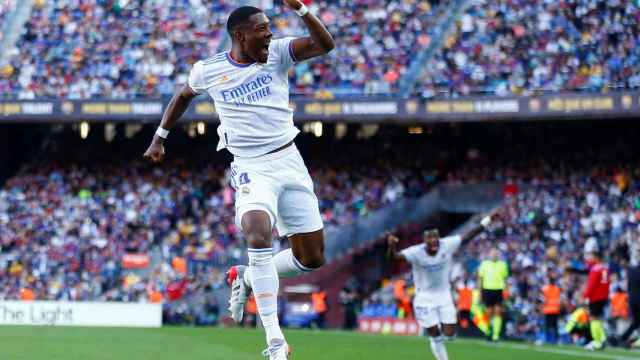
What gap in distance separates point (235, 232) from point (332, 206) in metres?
2.75

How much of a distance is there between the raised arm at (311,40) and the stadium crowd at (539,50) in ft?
66.3

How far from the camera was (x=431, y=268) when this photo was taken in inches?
666

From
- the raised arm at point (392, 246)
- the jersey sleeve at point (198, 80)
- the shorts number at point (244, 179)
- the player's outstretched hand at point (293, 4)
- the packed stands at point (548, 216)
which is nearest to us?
the player's outstretched hand at point (293, 4)

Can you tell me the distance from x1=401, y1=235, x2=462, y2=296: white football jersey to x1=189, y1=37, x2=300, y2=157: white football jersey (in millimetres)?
7065

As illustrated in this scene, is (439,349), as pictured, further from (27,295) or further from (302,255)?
(27,295)

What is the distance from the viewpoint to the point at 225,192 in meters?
33.5

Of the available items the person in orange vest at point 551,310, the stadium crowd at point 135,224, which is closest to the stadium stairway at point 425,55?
the stadium crowd at point 135,224

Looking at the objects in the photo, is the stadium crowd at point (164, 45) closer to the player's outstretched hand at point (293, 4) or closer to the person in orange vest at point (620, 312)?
the person in orange vest at point (620, 312)

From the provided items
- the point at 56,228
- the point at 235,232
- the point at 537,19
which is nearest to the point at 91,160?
the point at 56,228

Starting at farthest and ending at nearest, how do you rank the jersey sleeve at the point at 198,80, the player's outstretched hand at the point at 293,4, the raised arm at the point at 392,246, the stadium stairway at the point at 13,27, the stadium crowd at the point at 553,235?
the stadium stairway at the point at 13,27 < the stadium crowd at the point at 553,235 < the raised arm at the point at 392,246 < the jersey sleeve at the point at 198,80 < the player's outstretched hand at the point at 293,4

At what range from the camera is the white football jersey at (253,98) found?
9961mm

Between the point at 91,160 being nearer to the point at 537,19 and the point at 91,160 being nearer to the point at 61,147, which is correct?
the point at 61,147

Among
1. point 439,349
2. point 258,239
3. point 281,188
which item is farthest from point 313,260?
point 439,349

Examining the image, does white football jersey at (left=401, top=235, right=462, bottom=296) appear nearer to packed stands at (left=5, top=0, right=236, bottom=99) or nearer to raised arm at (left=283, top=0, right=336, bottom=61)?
raised arm at (left=283, top=0, right=336, bottom=61)
